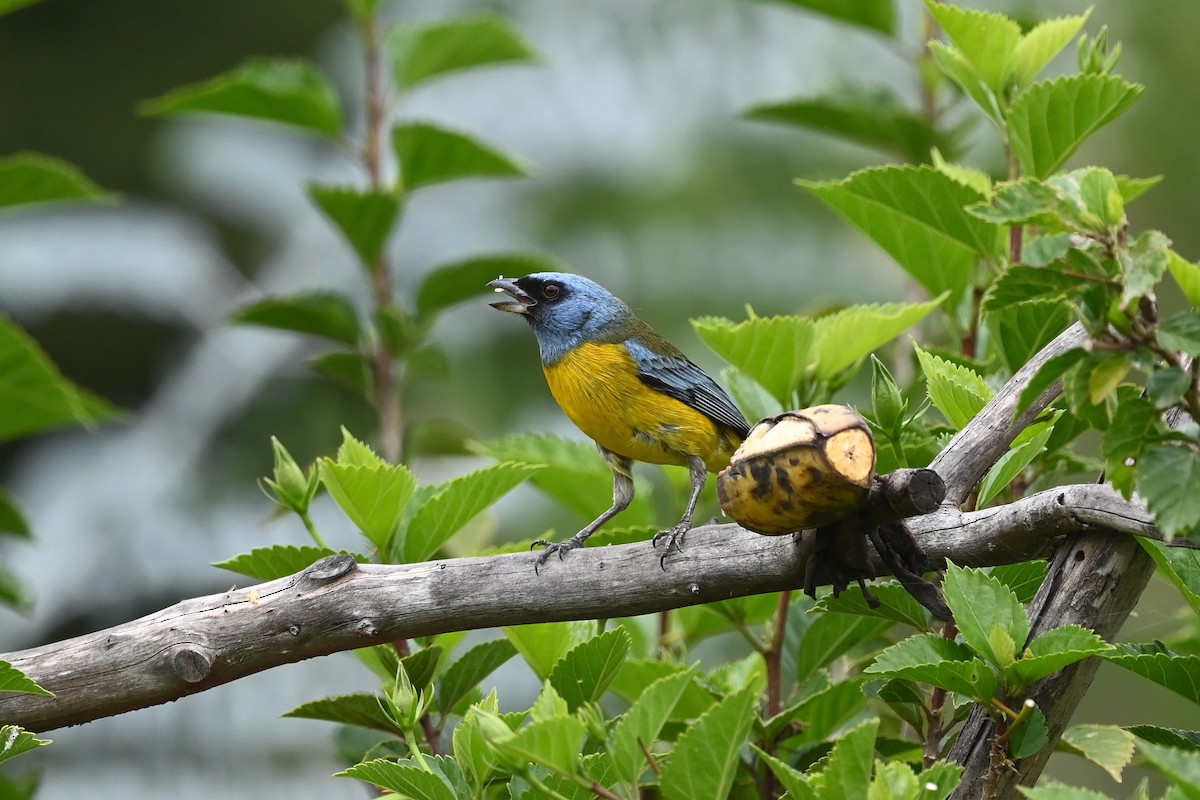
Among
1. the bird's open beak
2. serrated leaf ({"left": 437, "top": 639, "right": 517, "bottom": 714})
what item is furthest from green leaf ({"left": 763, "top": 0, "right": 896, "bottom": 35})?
serrated leaf ({"left": 437, "top": 639, "right": 517, "bottom": 714})

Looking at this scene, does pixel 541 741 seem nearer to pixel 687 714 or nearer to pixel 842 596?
pixel 842 596

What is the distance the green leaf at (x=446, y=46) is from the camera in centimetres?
352

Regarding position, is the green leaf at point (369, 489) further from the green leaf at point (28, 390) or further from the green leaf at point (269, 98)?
the green leaf at point (269, 98)

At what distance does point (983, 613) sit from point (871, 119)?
6.51 feet

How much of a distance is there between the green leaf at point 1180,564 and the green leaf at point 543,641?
3.19 ft

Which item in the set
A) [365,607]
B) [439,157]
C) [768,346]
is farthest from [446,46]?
[365,607]

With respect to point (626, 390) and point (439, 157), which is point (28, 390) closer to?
point (439, 157)

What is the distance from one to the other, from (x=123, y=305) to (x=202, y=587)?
2.08 metres

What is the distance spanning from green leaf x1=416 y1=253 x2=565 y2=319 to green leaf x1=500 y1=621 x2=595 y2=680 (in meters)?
1.51

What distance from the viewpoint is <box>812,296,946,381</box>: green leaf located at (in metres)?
2.28

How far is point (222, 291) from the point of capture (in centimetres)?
768

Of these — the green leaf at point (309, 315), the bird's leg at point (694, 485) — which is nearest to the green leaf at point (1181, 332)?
the bird's leg at point (694, 485)

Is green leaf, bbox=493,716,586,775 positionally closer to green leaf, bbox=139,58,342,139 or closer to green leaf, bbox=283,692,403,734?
green leaf, bbox=283,692,403,734

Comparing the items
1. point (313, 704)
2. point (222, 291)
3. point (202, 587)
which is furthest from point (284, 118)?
point (222, 291)
